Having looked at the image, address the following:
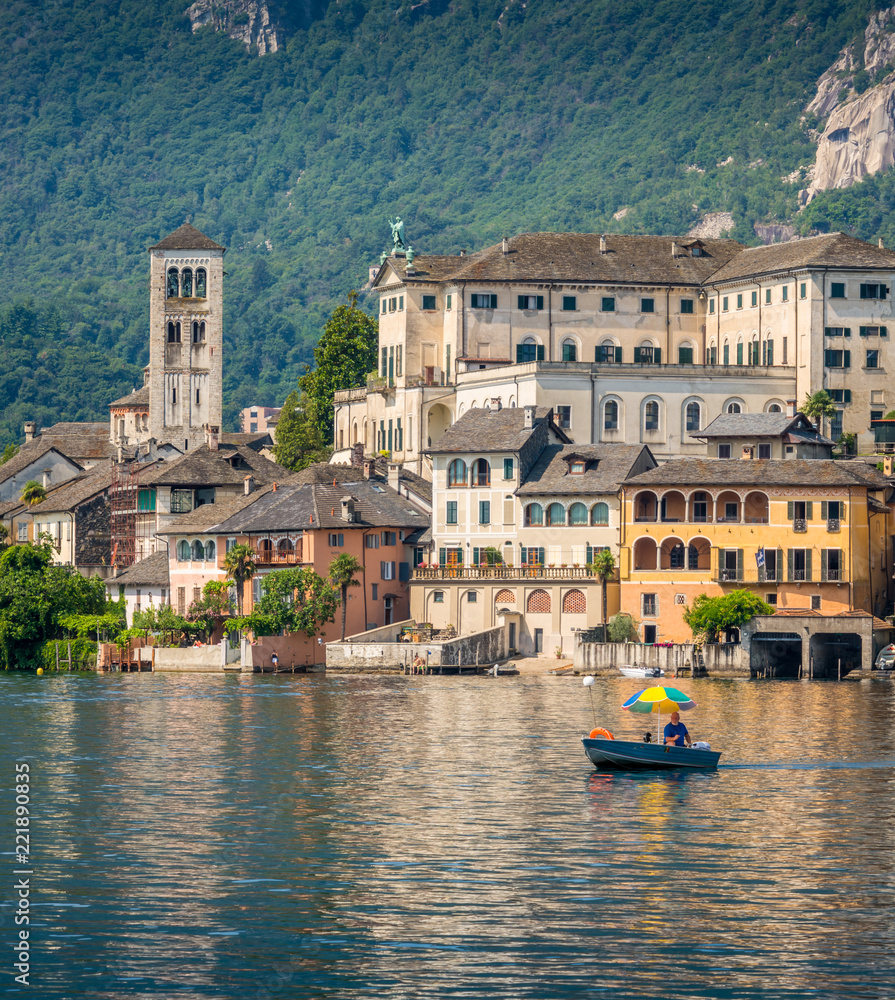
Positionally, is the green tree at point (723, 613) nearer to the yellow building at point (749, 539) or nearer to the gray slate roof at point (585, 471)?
the yellow building at point (749, 539)

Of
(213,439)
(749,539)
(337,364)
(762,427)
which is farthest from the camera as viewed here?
(337,364)

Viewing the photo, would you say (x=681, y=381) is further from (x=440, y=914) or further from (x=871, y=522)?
(x=440, y=914)

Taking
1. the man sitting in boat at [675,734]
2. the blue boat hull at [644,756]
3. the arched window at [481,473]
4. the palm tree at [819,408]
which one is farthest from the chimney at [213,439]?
the blue boat hull at [644,756]

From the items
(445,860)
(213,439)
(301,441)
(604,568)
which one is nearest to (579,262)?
(301,441)

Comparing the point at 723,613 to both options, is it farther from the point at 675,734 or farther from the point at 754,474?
the point at 675,734

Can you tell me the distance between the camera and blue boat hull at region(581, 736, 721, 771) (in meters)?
61.4

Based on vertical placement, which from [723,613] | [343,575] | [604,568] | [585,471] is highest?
[585,471]

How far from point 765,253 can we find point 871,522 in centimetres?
3695

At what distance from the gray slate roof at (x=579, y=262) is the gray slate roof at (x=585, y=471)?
26404 mm

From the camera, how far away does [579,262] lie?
14412cm

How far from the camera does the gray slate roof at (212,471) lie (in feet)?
440

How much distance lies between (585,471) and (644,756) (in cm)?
5442

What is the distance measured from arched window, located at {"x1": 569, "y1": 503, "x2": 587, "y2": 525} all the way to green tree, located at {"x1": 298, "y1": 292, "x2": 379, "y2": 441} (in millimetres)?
52305

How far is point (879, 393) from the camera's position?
445 feet
